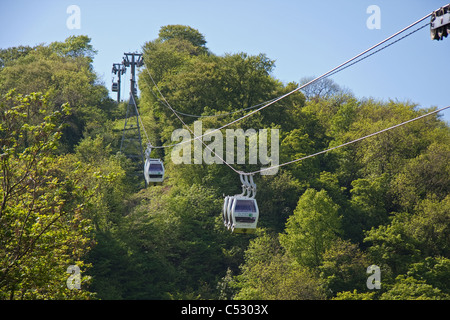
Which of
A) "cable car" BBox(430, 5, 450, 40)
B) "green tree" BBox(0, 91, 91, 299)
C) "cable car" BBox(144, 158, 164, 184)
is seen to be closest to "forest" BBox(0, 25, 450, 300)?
"cable car" BBox(144, 158, 164, 184)

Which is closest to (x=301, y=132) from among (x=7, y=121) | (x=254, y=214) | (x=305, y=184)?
(x=305, y=184)

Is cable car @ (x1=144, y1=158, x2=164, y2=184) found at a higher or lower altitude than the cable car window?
higher

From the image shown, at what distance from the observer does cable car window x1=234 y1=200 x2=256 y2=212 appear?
28.6 m

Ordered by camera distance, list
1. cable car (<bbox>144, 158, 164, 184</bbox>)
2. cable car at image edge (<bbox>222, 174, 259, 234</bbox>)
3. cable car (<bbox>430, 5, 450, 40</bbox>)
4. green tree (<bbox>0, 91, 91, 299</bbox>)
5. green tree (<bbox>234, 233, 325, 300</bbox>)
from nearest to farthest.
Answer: cable car (<bbox>430, 5, 450, 40</bbox>) < green tree (<bbox>0, 91, 91, 299</bbox>) < cable car at image edge (<bbox>222, 174, 259, 234</bbox>) < cable car (<bbox>144, 158, 164, 184</bbox>) < green tree (<bbox>234, 233, 325, 300</bbox>)

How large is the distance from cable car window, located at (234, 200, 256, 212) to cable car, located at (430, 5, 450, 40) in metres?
13.0

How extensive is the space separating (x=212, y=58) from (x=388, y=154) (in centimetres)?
1916

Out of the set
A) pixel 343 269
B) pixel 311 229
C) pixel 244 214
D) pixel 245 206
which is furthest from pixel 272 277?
pixel 244 214

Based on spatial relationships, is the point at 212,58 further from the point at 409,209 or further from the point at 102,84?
the point at 409,209

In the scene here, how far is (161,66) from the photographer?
77.5m

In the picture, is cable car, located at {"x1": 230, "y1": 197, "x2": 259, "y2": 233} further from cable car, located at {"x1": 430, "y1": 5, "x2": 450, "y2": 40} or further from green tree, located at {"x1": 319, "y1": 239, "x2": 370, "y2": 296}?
green tree, located at {"x1": 319, "y1": 239, "x2": 370, "y2": 296}

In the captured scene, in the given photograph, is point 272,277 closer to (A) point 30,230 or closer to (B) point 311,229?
(B) point 311,229

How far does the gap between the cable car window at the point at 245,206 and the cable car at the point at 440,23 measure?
13.0 meters

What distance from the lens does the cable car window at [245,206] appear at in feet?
93.8

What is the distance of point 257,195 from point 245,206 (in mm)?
30713
